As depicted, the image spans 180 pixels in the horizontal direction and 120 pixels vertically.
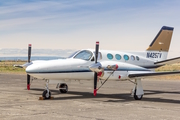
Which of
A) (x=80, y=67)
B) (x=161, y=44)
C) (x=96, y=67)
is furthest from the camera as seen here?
(x=161, y=44)

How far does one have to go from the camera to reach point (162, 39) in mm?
22156

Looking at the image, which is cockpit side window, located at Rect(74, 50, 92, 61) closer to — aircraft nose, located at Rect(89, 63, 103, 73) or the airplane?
the airplane

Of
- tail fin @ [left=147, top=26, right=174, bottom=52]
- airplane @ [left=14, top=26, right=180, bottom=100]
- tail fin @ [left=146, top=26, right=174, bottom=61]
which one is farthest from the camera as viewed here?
tail fin @ [left=147, top=26, right=174, bottom=52]

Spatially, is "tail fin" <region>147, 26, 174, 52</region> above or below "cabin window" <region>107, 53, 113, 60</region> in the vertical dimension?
above

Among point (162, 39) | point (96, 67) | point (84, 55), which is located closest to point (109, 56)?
point (84, 55)

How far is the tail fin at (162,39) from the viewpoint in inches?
869

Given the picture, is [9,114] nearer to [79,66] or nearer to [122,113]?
[122,113]

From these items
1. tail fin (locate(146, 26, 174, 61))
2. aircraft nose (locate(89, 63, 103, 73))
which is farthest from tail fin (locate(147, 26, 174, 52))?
aircraft nose (locate(89, 63, 103, 73))

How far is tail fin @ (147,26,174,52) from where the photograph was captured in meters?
22.1

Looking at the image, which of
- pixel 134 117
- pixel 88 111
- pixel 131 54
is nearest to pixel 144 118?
pixel 134 117

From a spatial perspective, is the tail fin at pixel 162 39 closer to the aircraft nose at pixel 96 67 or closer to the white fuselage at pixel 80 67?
the white fuselage at pixel 80 67

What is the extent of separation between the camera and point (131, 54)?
1944 cm

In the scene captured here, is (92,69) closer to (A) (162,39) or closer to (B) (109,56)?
(B) (109,56)

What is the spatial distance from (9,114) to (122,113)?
4.24 metres
